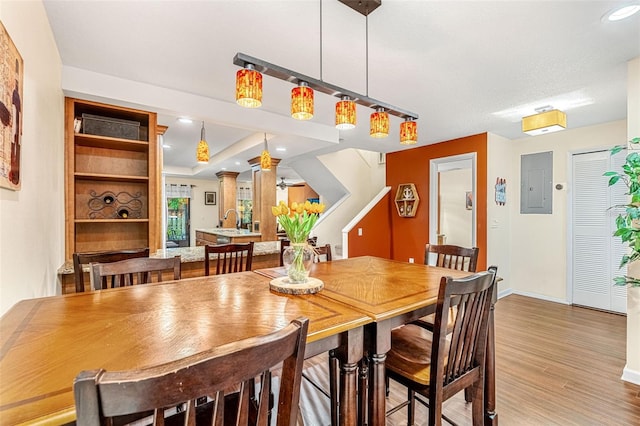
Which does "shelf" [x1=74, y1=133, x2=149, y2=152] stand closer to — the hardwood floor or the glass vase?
the glass vase

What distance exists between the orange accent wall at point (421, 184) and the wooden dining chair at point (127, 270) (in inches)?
162

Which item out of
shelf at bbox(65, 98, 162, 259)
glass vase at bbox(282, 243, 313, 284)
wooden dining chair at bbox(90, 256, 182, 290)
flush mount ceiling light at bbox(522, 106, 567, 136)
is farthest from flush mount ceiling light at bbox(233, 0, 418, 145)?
flush mount ceiling light at bbox(522, 106, 567, 136)

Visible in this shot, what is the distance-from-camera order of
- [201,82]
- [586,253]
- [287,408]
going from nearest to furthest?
[287,408] < [201,82] < [586,253]

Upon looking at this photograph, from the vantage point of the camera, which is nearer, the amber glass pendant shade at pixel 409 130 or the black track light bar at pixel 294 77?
the black track light bar at pixel 294 77

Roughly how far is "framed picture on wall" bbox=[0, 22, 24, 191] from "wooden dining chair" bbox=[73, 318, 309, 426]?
Result: 1.14 m

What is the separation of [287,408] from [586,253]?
16.2ft

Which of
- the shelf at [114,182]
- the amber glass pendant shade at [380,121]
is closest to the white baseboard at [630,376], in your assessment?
the amber glass pendant shade at [380,121]

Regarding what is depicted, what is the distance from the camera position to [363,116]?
3691 millimetres

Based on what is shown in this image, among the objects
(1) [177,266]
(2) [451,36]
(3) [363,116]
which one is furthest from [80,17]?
(3) [363,116]

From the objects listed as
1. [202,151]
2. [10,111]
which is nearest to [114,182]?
[202,151]

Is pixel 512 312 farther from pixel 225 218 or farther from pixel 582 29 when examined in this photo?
pixel 225 218

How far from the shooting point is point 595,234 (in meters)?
4.06

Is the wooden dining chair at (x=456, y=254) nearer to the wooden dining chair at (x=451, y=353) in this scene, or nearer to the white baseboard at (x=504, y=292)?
the wooden dining chair at (x=451, y=353)

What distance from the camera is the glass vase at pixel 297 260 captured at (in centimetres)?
161
